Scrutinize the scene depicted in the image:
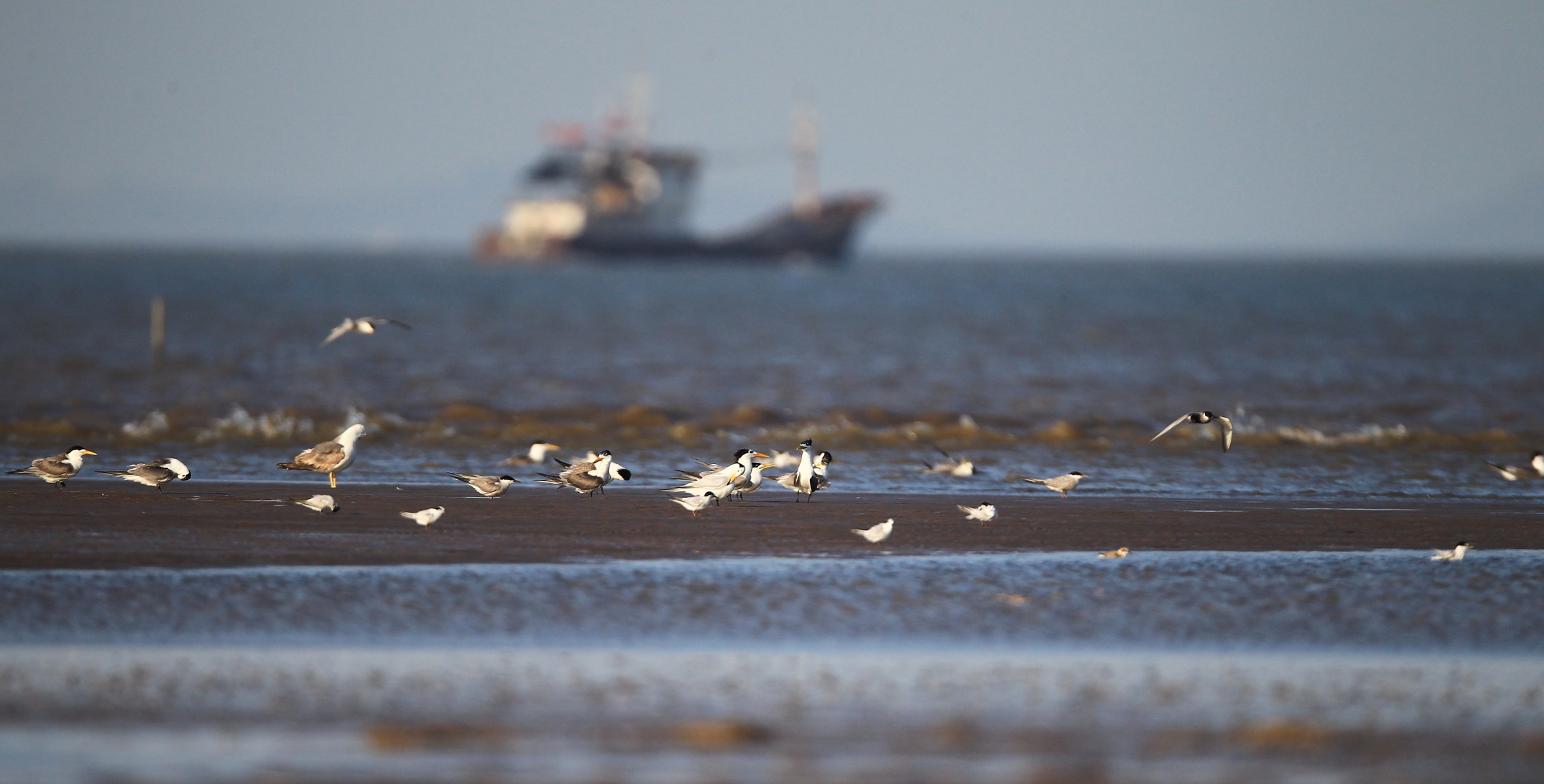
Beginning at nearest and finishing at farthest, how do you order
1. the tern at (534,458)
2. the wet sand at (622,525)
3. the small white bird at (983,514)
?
the wet sand at (622,525) → the small white bird at (983,514) → the tern at (534,458)

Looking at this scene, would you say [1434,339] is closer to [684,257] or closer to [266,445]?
[266,445]

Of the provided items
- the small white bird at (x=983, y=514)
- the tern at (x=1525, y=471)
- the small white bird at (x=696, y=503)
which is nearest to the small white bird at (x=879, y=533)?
the small white bird at (x=983, y=514)

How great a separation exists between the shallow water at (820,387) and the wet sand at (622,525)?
1320 millimetres

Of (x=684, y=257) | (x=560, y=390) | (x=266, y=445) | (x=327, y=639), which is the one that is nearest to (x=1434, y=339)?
(x=560, y=390)

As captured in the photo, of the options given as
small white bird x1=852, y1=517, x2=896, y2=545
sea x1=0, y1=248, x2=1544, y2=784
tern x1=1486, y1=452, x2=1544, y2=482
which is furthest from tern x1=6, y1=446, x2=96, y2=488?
tern x1=1486, y1=452, x2=1544, y2=482

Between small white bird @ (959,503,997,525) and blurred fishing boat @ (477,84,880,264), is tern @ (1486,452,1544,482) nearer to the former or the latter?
small white bird @ (959,503,997,525)

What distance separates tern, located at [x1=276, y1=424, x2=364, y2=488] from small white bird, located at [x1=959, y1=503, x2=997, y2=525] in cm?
501

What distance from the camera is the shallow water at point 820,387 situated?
57.3 feet

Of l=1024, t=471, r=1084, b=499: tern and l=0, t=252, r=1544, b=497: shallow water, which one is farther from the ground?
l=1024, t=471, r=1084, b=499: tern

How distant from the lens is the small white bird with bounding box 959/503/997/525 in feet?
40.2

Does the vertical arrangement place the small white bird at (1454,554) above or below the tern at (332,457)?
below

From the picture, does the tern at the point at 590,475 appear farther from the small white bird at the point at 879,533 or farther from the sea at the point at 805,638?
the small white bird at the point at 879,533

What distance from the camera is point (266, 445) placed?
17.8 m

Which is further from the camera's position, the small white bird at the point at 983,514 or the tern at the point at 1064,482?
the tern at the point at 1064,482
